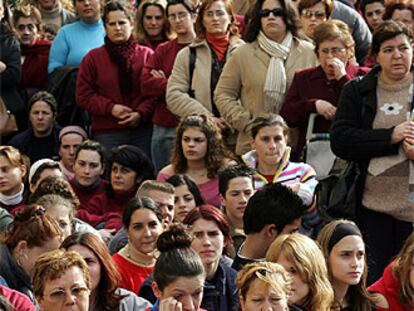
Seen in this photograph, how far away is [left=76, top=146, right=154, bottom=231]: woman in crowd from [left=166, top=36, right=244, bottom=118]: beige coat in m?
0.58

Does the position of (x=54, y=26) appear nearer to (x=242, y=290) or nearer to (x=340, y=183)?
(x=340, y=183)

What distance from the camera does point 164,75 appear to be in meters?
13.1

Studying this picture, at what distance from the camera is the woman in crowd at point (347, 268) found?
365 inches

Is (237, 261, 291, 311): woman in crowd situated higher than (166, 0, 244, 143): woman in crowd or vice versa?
(166, 0, 244, 143): woman in crowd

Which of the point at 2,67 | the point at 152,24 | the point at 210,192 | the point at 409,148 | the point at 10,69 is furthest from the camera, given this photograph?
the point at 10,69

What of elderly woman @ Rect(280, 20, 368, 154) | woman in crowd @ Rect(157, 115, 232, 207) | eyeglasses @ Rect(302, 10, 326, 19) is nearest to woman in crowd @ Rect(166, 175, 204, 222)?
woman in crowd @ Rect(157, 115, 232, 207)

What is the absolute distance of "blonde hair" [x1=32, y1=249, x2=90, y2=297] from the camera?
8.34 metres

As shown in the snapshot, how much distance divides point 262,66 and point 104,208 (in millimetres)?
1734

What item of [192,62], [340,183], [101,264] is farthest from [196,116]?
[101,264]

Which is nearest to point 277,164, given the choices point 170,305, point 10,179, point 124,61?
point 10,179

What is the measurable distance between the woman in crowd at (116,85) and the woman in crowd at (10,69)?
871 mm

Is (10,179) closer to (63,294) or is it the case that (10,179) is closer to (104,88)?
(104,88)

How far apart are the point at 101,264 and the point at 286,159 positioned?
263 centimetres

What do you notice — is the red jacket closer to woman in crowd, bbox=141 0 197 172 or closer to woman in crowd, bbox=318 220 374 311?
A: woman in crowd, bbox=318 220 374 311
